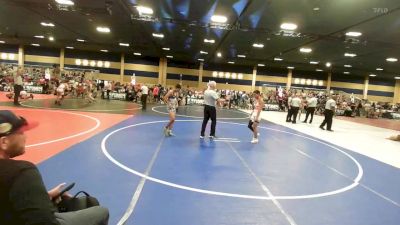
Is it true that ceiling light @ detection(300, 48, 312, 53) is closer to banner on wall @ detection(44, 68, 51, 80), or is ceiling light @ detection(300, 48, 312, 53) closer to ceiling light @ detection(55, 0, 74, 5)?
ceiling light @ detection(55, 0, 74, 5)

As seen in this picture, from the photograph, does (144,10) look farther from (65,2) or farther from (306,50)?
(306,50)

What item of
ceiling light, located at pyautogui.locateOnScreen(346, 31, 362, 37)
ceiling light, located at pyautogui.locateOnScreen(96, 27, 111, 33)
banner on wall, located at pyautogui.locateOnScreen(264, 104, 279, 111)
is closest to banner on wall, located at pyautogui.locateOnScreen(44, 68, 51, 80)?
ceiling light, located at pyautogui.locateOnScreen(96, 27, 111, 33)

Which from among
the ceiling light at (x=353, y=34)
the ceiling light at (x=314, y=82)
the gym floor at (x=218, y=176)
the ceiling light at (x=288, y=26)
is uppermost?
the ceiling light at (x=288, y=26)

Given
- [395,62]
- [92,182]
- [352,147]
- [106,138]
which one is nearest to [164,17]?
[106,138]

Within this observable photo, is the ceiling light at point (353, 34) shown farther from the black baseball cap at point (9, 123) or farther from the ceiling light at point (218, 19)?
the black baseball cap at point (9, 123)

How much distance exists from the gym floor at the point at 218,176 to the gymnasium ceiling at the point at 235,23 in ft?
20.7

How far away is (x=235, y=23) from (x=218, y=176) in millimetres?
12957

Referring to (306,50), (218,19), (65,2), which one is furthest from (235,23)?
(306,50)

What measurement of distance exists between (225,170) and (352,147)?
6264 mm

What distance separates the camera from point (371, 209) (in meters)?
5.04

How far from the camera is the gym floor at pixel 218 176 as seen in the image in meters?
4.54

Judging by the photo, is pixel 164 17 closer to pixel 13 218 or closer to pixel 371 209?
pixel 371 209

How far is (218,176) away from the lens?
627cm

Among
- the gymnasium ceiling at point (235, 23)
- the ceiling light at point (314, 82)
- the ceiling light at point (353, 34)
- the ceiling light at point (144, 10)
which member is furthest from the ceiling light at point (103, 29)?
the ceiling light at point (314, 82)
